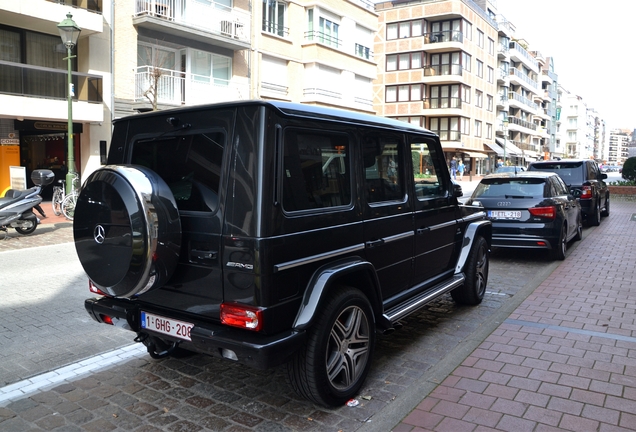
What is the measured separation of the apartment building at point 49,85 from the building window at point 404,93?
37.4 metres

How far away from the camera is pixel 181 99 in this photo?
22.8 meters

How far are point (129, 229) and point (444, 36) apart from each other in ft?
175

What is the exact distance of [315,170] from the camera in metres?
3.68

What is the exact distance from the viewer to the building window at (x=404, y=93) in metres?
52.7

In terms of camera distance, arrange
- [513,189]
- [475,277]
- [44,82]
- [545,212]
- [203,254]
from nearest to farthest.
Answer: [203,254]
[475,277]
[545,212]
[513,189]
[44,82]

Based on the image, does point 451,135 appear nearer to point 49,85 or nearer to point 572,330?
point 49,85

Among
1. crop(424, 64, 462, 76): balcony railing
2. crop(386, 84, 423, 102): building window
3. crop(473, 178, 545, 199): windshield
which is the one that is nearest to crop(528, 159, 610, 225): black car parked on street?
crop(473, 178, 545, 199): windshield

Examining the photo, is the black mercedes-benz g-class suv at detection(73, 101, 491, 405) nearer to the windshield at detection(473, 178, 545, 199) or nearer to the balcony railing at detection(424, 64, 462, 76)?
the windshield at detection(473, 178, 545, 199)

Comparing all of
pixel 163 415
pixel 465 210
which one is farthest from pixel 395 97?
pixel 163 415

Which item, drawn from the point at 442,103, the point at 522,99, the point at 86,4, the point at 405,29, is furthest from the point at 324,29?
the point at 522,99

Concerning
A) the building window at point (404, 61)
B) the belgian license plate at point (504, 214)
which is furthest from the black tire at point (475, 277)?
the building window at point (404, 61)

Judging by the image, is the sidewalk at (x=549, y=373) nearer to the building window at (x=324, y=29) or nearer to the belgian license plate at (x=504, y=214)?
the belgian license plate at (x=504, y=214)

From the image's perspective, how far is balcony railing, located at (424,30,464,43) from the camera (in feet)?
169

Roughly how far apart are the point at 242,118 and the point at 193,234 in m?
0.81
